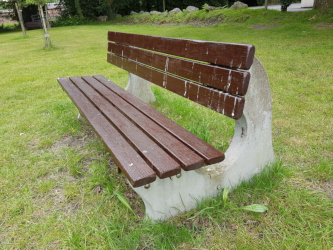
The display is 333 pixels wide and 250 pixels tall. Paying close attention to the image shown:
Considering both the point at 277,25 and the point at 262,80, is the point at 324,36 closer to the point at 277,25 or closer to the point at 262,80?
the point at 277,25

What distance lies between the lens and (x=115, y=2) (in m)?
22.9

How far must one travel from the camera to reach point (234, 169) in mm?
1828

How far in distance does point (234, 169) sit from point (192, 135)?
14.7 inches

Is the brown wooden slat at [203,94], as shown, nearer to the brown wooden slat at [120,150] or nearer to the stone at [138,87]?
the brown wooden slat at [120,150]

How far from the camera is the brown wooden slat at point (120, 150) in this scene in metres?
1.36

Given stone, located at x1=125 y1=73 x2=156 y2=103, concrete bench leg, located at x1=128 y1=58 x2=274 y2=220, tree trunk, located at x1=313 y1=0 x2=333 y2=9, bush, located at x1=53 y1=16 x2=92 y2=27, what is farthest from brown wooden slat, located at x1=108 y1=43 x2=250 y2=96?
bush, located at x1=53 y1=16 x2=92 y2=27

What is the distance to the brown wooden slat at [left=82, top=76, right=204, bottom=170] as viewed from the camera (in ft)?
4.76

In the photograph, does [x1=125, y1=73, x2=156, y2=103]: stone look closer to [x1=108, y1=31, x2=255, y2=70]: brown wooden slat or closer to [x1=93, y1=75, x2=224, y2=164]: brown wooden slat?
[x1=93, y1=75, x2=224, y2=164]: brown wooden slat

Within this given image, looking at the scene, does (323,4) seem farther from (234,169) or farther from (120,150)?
(120,150)

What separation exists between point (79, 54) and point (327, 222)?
332 inches

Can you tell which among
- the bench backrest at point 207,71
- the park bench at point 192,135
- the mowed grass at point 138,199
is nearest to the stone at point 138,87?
the mowed grass at point 138,199

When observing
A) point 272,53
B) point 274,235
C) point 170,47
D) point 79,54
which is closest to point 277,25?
point 272,53

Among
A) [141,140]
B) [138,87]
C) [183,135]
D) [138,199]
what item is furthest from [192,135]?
[138,87]

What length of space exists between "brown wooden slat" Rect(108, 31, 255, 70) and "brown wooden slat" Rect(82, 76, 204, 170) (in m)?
0.54
